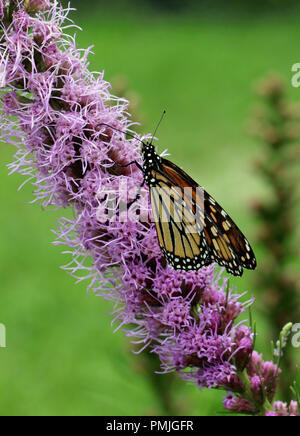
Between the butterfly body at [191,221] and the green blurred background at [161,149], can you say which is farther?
the green blurred background at [161,149]

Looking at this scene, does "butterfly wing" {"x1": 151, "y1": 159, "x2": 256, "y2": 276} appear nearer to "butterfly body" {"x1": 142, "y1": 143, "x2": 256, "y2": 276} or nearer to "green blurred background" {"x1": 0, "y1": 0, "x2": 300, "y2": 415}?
"butterfly body" {"x1": 142, "y1": 143, "x2": 256, "y2": 276}

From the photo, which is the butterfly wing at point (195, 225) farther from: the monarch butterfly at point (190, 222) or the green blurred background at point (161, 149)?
the green blurred background at point (161, 149)

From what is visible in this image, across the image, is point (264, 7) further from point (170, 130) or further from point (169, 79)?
point (170, 130)

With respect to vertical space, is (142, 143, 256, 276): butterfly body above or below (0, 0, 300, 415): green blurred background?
below

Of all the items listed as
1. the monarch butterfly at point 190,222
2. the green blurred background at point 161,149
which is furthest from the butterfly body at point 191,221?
the green blurred background at point 161,149

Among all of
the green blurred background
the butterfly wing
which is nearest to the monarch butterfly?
the butterfly wing

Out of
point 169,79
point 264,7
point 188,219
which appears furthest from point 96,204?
point 264,7
